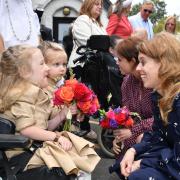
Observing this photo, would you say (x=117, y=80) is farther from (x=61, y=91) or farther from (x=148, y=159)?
(x=148, y=159)

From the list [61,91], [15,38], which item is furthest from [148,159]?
[15,38]

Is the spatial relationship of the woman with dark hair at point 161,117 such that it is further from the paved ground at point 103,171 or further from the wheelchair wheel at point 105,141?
the wheelchair wheel at point 105,141

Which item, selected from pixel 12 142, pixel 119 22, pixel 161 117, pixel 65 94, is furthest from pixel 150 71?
pixel 119 22

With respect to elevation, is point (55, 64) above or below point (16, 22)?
below

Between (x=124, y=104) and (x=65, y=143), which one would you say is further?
(x=124, y=104)

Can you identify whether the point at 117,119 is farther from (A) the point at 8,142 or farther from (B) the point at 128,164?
(A) the point at 8,142

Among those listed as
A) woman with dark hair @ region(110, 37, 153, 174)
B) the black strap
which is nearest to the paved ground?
woman with dark hair @ region(110, 37, 153, 174)

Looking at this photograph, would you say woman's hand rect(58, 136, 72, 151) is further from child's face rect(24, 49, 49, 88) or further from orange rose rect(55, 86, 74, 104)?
child's face rect(24, 49, 49, 88)

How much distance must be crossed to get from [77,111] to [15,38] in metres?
1.27

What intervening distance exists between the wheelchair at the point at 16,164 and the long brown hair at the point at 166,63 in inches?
28.5

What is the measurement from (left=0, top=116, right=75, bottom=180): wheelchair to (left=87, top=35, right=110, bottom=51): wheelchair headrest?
2239 millimetres

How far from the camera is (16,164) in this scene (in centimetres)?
260

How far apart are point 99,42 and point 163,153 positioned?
7.92ft

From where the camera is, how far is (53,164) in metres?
2.62
